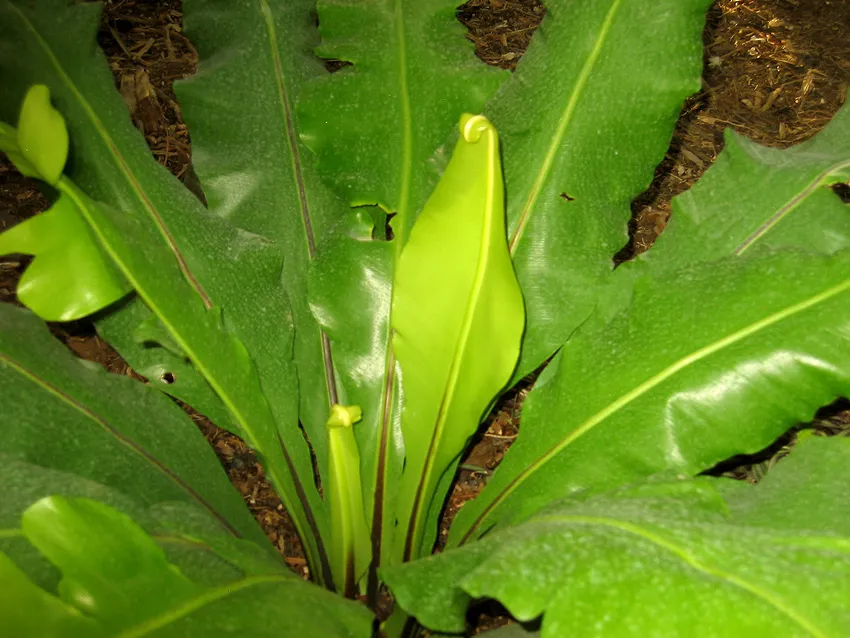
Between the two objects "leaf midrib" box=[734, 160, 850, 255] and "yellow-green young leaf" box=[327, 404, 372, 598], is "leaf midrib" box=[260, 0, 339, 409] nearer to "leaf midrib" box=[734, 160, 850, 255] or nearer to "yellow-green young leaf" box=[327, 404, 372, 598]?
"yellow-green young leaf" box=[327, 404, 372, 598]

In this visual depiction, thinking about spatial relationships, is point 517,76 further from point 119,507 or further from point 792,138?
point 792,138

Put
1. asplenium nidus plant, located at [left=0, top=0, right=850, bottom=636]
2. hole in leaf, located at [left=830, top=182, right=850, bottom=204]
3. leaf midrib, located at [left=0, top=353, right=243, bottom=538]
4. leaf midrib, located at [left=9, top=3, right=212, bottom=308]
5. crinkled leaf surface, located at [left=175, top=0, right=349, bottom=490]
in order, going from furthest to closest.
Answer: hole in leaf, located at [left=830, top=182, right=850, bottom=204] < crinkled leaf surface, located at [left=175, top=0, right=349, bottom=490] < leaf midrib, located at [left=9, top=3, right=212, bottom=308] < leaf midrib, located at [left=0, top=353, right=243, bottom=538] < asplenium nidus plant, located at [left=0, top=0, right=850, bottom=636]

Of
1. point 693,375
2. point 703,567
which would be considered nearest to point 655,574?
point 703,567

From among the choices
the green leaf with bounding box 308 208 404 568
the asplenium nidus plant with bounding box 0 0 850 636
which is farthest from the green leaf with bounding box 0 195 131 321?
the green leaf with bounding box 308 208 404 568

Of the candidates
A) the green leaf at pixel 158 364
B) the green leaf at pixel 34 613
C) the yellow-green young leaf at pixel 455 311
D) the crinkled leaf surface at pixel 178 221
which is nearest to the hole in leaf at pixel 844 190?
the yellow-green young leaf at pixel 455 311

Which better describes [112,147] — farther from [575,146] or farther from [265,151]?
[575,146]

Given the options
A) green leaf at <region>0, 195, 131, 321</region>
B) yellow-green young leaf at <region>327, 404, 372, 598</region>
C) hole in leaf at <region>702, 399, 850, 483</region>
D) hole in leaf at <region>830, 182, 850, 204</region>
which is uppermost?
green leaf at <region>0, 195, 131, 321</region>
